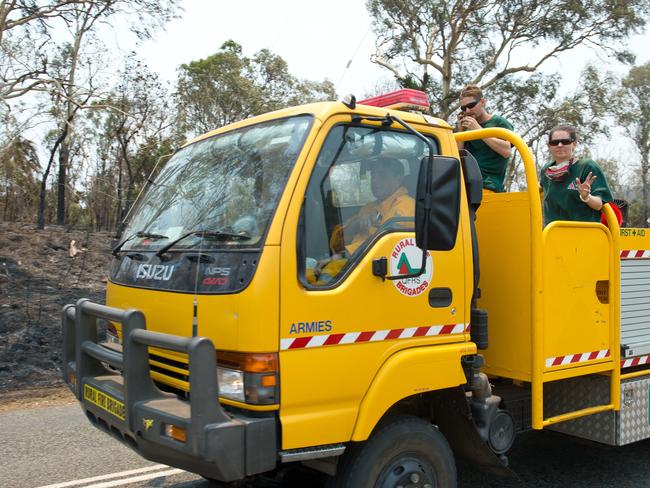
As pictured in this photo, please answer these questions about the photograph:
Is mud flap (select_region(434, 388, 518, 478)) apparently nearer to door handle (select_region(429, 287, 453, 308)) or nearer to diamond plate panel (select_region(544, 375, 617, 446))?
door handle (select_region(429, 287, 453, 308))

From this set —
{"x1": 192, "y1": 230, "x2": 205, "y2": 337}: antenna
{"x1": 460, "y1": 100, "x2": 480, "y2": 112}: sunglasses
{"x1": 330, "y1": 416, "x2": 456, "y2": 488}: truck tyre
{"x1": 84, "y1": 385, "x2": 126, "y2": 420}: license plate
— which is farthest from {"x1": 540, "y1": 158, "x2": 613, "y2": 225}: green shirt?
{"x1": 84, "y1": 385, "x2": 126, "y2": 420}: license plate

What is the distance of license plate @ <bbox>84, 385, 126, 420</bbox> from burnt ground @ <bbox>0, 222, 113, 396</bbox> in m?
5.23

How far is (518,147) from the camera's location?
3.62 metres

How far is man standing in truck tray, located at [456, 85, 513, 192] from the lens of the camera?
13.6ft

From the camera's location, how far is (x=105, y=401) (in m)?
3.02

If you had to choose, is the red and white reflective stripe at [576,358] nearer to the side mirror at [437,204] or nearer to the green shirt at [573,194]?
the green shirt at [573,194]

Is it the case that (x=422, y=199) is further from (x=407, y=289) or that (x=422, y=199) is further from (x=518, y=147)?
(x=518, y=147)

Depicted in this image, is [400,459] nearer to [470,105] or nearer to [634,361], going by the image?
[634,361]

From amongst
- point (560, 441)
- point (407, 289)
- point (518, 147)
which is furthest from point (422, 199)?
point (560, 441)

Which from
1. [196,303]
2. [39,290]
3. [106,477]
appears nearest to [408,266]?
[196,303]

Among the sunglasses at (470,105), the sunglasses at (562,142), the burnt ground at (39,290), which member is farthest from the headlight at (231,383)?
the burnt ground at (39,290)

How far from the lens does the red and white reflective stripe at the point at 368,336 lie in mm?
2693

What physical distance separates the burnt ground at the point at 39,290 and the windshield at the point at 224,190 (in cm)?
535

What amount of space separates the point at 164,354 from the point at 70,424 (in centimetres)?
349
